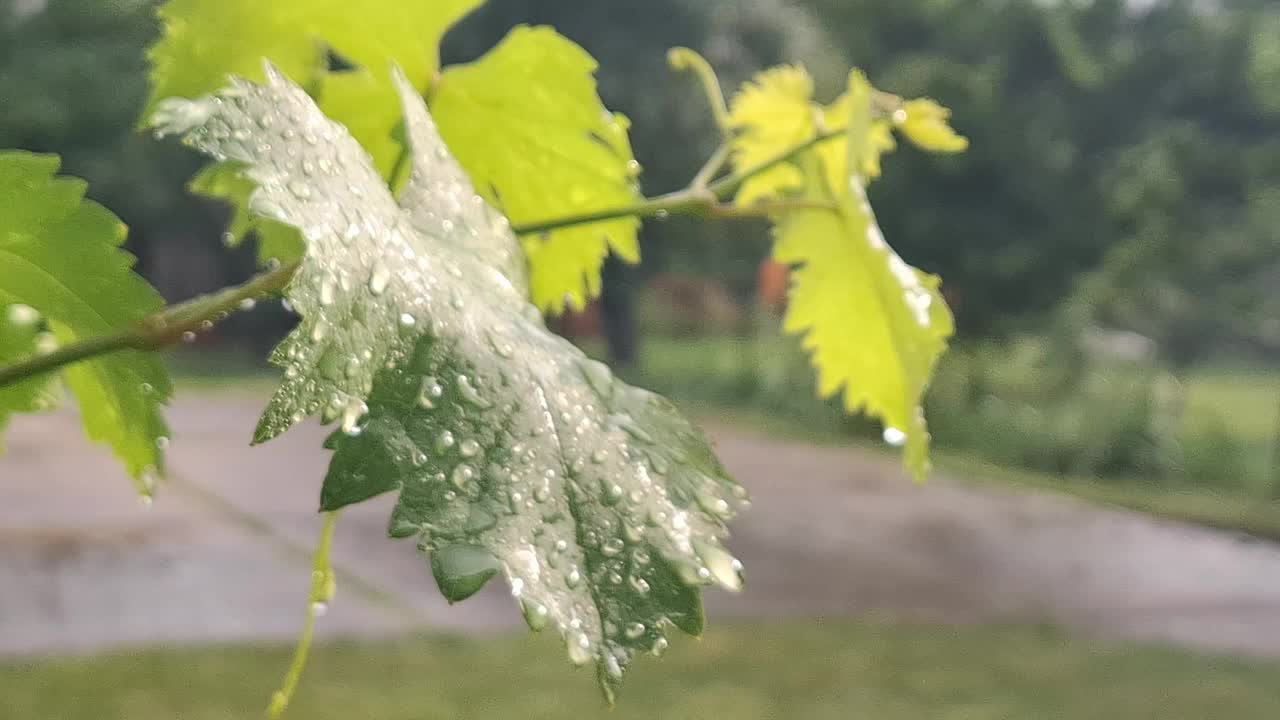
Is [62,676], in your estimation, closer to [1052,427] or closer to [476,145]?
[476,145]

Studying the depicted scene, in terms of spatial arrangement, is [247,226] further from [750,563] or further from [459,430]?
[750,563]

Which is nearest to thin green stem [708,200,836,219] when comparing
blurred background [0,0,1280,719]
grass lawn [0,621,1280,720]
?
blurred background [0,0,1280,719]

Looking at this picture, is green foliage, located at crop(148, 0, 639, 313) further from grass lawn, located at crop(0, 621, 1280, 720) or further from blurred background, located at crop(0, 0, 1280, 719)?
grass lawn, located at crop(0, 621, 1280, 720)

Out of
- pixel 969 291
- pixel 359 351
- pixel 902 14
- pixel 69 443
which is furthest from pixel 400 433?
pixel 902 14

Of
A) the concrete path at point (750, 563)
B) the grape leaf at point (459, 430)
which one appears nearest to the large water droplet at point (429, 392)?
the grape leaf at point (459, 430)

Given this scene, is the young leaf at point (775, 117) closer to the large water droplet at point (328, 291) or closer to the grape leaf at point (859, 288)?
the grape leaf at point (859, 288)

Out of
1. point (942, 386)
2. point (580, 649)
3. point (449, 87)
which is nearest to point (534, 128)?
point (449, 87)
